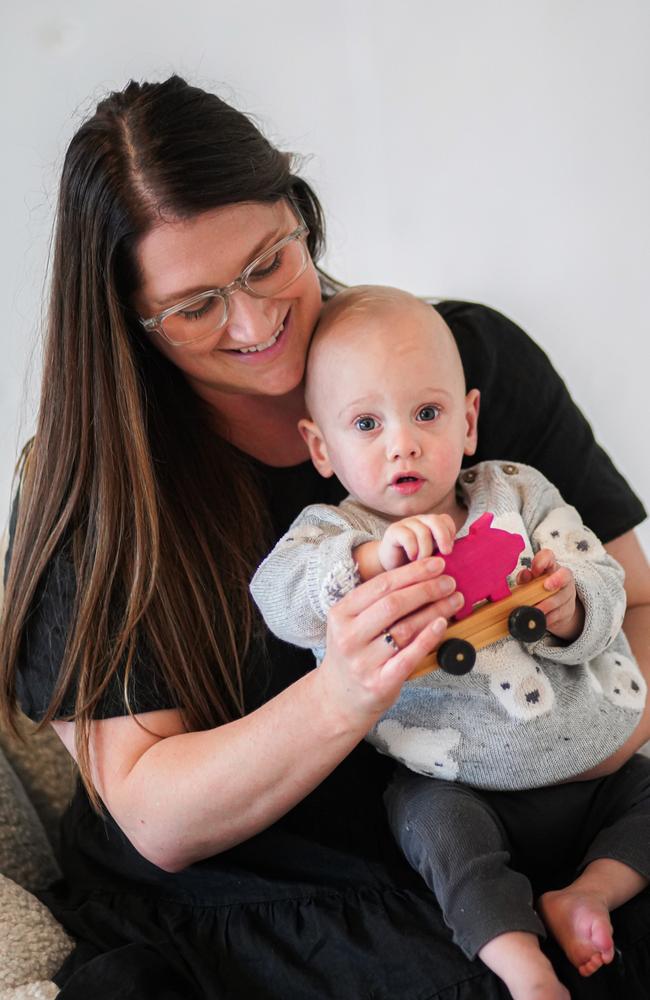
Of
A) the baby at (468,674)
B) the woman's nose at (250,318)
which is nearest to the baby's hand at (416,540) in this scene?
the baby at (468,674)

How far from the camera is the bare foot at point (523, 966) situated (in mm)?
1035

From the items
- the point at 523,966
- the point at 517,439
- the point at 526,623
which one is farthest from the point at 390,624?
the point at 517,439

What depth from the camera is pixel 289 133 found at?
7.24 feet

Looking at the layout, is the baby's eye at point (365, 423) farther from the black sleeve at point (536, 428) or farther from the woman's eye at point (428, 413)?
the black sleeve at point (536, 428)

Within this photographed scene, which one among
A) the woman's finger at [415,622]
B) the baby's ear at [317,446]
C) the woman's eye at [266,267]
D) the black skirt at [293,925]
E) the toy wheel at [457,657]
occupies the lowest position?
the black skirt at [293,925]

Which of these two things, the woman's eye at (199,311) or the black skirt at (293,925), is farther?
the woman's eye at (199,311)

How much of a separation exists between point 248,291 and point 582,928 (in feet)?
2.54

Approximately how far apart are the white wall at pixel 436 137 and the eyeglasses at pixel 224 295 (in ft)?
2.29

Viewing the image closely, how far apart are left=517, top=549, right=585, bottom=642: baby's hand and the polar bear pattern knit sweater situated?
0.04m

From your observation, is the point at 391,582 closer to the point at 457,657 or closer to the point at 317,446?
the point at 457,657

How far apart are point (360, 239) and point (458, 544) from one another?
53.0 inches

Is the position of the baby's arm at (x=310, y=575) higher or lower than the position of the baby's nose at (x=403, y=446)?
lower

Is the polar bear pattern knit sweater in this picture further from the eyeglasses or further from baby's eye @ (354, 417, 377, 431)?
the eyeglasses

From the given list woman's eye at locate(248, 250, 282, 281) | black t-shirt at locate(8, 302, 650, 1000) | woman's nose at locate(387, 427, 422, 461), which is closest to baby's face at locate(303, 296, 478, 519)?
woman's nose at locate(387, 427, 422, 461)
